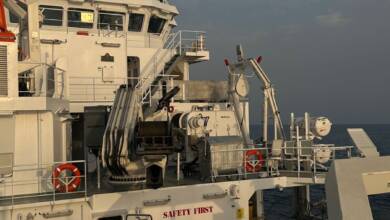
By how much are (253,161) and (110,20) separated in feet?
26.6

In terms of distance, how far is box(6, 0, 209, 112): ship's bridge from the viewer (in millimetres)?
14357

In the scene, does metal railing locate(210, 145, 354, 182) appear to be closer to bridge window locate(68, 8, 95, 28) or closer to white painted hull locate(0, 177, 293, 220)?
white painted hull locate(0, 177, 293, 220)

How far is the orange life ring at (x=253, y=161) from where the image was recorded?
470 inches

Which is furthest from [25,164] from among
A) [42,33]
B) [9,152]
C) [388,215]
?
[388,215]

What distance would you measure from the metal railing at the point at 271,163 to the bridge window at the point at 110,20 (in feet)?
24.3

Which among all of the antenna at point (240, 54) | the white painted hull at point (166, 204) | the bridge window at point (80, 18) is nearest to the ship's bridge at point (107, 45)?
the bridge window at point (80, 18)

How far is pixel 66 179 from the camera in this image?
30.6 feet

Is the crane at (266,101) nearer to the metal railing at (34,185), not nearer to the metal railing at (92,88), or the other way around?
the metal railing at (92,88)

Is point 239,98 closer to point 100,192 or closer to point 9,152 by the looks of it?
point 100,192

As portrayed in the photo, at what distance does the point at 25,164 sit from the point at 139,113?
2.79 m

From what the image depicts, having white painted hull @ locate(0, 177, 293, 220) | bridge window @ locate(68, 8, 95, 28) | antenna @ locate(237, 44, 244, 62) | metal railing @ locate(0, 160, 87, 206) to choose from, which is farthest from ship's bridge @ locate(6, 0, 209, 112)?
white painted hull @ locate(0, 177, 293, 220)

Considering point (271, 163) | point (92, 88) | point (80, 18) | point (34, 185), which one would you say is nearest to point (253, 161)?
point (271, 163)

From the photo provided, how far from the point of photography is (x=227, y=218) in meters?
10.7

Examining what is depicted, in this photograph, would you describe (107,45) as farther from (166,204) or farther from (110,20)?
(166,204)
